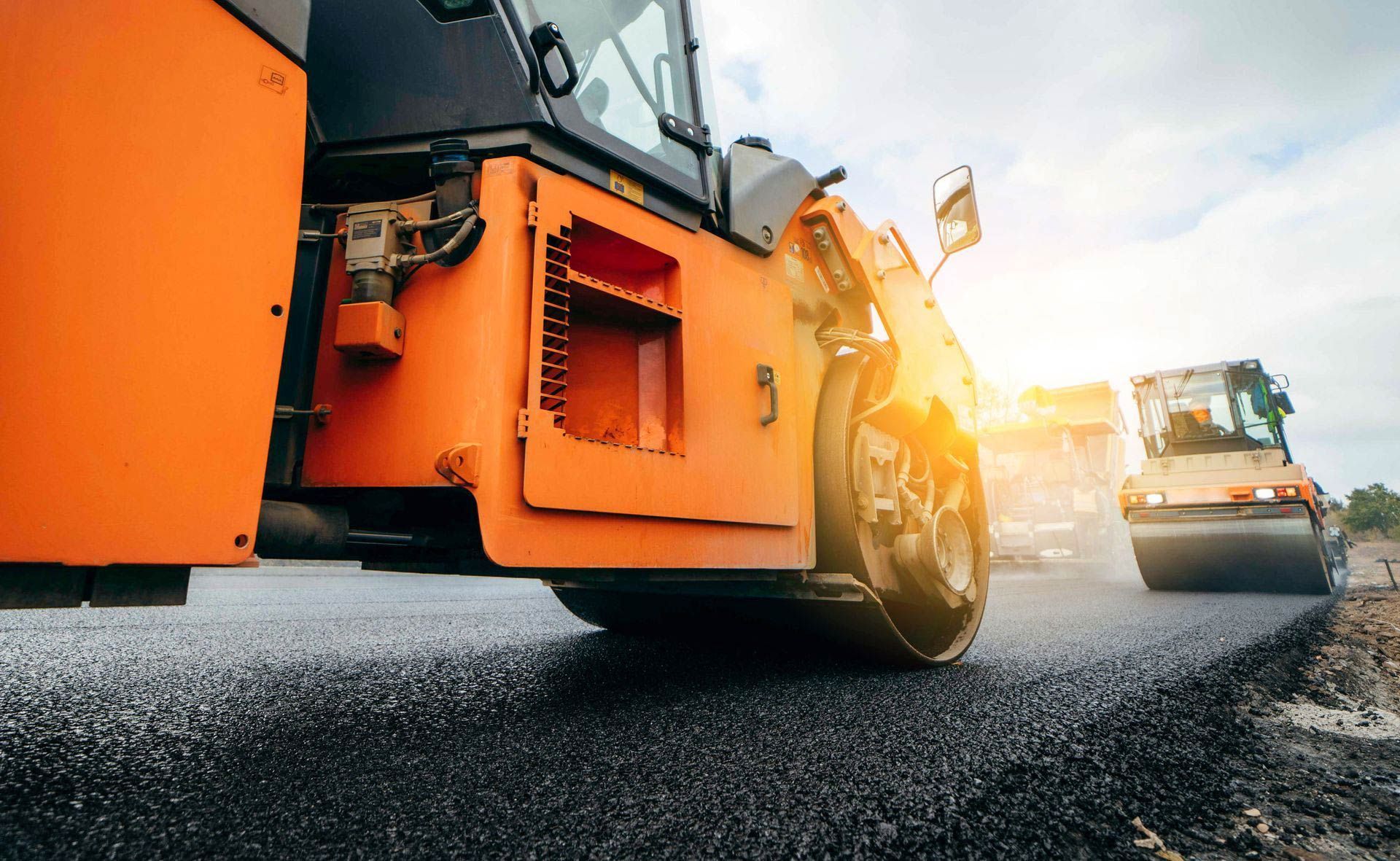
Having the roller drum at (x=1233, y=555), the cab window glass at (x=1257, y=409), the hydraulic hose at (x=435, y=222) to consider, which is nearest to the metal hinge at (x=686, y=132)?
the hydraulic hose at (x=435, y=222)

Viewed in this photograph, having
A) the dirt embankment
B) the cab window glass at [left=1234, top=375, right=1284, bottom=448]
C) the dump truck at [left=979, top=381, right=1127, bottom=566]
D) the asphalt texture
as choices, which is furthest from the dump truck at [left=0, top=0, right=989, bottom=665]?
the dump truck at [left=979, top=381, right=1127, bottom=566]

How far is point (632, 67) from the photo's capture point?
2125mm

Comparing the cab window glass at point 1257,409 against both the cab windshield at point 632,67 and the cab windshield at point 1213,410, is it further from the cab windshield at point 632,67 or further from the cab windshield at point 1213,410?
the cab windshield at point 632,67

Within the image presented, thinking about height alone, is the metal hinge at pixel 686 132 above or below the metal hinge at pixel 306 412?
above

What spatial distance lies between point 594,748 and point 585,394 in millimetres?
861

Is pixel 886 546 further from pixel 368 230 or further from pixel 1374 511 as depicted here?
pixel 1374 511

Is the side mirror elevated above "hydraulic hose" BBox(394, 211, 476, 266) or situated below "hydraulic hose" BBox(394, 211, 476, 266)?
above

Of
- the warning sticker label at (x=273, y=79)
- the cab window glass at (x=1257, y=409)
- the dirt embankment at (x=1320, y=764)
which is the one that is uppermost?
the cab window glass at (x=1257, y=409)

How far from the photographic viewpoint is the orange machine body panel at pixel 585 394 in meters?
1.41

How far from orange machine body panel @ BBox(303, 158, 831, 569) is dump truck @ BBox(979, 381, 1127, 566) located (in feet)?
29.5

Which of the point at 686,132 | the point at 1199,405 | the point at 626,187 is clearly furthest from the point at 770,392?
the point at 1199,405

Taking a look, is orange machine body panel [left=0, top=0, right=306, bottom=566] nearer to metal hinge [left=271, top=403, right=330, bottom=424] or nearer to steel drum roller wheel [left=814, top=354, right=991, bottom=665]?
metal hinge [left=271, top=403, right=330, bottom=424]

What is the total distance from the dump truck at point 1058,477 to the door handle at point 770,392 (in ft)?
29.2

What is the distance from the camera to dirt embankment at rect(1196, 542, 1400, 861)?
3.82 ft
